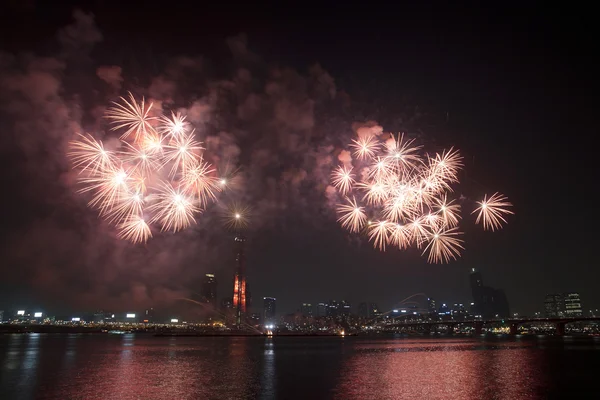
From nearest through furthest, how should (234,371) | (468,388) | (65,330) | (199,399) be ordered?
(199,399) < (468,388) < (234,371) < (65,330)

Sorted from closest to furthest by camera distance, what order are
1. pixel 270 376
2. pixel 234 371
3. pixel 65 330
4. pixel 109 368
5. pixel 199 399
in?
pixel 199 399
pixel 270 376
pixel 234 371
pixel 109 368
pixel 65 330

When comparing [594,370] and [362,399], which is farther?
[594,370]

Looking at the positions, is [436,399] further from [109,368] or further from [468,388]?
[109,368]

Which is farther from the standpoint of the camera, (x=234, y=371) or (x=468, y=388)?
(x=234, y=371)

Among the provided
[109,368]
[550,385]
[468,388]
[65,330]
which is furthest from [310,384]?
[65,330]

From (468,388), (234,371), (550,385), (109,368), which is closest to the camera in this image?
(468,388)

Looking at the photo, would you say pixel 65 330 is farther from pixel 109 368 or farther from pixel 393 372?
pixel 393 372

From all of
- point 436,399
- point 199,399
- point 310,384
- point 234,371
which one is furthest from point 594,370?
point 199,399

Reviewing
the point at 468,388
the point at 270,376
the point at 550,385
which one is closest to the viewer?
the point at 468,388
